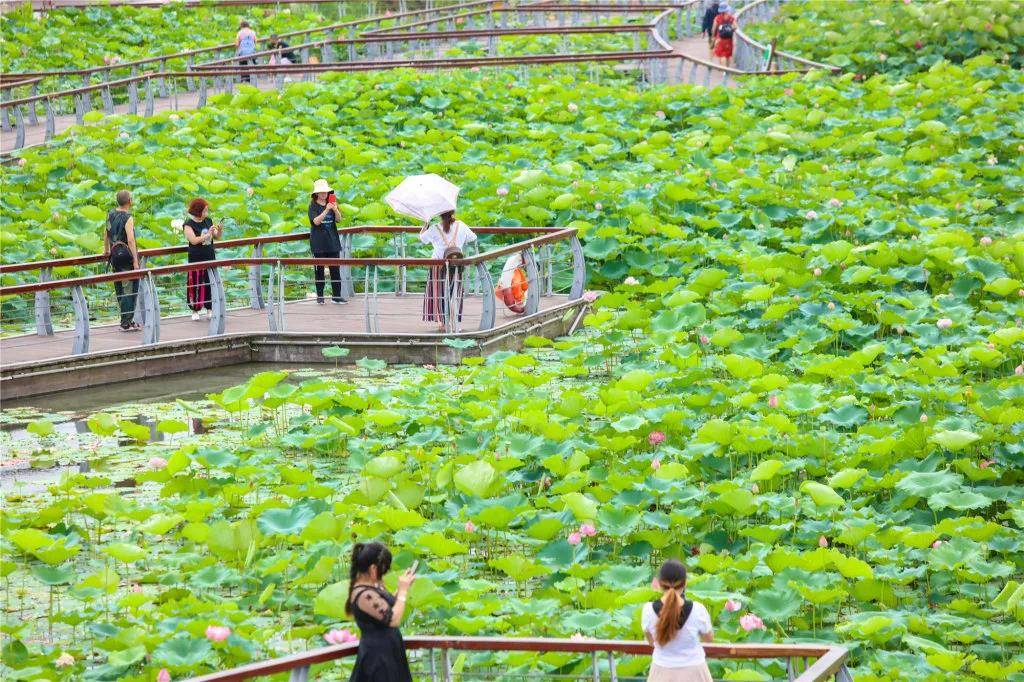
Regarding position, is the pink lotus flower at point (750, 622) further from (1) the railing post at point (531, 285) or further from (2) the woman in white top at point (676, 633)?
(1) the railing post at point (531, 285)

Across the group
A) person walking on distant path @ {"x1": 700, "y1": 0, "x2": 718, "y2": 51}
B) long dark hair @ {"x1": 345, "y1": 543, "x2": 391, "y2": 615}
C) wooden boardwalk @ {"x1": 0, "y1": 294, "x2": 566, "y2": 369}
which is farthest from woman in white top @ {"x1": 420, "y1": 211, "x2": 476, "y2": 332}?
person walking on distant path @ {"x1": 700, "y1": 0, "x2": 718, "y2": 51}

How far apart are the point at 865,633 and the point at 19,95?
18605mm

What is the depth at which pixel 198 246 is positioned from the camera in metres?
11.3

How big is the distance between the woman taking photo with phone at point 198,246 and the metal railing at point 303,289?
0.17 ft

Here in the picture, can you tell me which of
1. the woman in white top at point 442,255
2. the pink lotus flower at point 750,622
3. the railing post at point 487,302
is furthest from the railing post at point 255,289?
the pink lotus flower at point 750,622

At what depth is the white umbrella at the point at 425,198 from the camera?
11.0 m

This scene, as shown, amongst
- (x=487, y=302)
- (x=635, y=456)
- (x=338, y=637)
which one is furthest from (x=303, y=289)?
(x=338, y=637)

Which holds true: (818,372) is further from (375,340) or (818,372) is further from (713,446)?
(375,340)

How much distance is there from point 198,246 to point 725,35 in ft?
43.1

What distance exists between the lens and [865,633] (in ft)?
18.7

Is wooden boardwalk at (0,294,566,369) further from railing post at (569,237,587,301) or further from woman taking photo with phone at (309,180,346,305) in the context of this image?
woman taking photo with phone at (309,180,346,305)

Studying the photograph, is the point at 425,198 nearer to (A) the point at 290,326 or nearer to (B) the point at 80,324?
(A) the point at 290,326

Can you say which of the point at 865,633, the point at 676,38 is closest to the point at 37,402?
the point at 865,633

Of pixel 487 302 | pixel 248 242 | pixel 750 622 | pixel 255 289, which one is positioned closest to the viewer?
pixel 750 622
